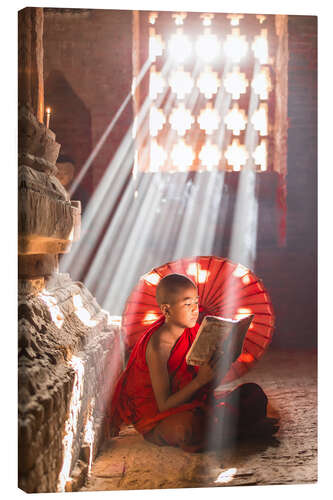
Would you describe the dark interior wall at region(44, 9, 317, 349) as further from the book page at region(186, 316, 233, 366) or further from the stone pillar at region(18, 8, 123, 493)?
the book page at region(186, 316, 233, 366)

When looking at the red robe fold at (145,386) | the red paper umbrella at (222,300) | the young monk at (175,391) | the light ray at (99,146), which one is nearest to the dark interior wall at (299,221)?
the light ray at (99,146)

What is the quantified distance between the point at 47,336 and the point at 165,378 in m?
0.76

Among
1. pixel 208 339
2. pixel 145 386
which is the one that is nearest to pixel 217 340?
pixel 208 339

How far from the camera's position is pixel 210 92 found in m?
6.41

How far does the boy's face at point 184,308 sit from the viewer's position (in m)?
2.71

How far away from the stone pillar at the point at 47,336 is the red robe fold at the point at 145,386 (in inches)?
5.6

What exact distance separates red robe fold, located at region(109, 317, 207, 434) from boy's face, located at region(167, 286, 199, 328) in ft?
0.30

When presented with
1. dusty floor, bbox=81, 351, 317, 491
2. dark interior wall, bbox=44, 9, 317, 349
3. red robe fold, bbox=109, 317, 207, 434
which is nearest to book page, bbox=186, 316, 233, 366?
red robe fold, bbox=109, 317, 207, 434

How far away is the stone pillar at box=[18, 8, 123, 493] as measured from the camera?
1860 mm

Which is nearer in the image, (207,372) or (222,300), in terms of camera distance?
(207,372)

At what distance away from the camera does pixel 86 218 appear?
5.96 meters

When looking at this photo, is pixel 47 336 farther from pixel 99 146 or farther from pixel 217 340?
pixel 99 146

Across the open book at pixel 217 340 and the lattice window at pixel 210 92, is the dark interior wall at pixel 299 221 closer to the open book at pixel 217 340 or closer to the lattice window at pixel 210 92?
the lattice window at pixel 210 92

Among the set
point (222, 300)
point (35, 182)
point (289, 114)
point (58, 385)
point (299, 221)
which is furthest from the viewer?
point (299, 221)
